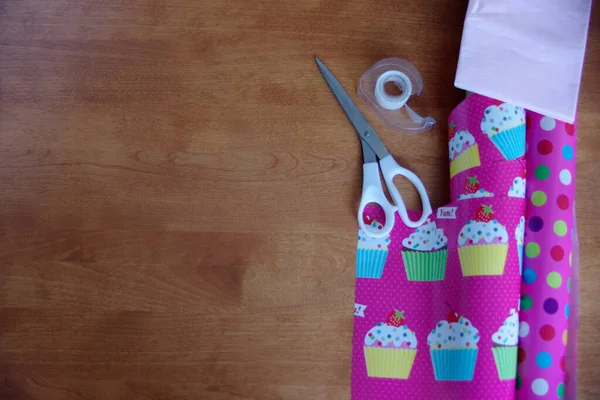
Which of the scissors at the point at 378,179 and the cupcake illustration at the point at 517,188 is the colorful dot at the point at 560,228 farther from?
the scissors at the point at 378,179

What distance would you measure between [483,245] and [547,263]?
0.08 metres

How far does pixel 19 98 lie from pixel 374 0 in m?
0.52

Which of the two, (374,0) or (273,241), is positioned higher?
(374,0)

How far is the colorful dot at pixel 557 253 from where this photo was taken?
669 millimetres

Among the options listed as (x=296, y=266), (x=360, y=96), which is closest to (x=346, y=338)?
(x=296, y=266)

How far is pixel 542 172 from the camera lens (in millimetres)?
687

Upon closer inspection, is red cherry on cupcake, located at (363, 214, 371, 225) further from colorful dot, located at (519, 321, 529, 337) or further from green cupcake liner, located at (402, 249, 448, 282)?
colorful dot, located at (519, 321, 529, 337)

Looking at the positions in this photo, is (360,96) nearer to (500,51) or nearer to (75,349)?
(500,51)

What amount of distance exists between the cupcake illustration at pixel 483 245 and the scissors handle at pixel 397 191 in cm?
6

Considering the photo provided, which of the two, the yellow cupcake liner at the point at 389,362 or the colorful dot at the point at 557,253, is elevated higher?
the colorful dot at the point at 557,253

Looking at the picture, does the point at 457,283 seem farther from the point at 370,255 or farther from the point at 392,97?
the point at 392,97

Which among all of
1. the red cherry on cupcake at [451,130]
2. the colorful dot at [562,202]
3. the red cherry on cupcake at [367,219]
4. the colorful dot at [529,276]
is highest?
the red cherry on cupcake at [451,130]

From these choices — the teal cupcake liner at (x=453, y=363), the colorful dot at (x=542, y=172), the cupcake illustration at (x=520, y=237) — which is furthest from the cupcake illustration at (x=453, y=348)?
the colorful dot at (x=542, y=172)

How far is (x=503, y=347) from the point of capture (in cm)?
67
